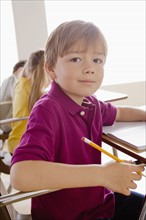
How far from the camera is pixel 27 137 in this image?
0.77m

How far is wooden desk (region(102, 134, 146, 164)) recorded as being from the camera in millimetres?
931

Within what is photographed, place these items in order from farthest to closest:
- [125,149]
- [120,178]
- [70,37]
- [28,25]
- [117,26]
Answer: [117,26]
[28,25]
[125,149]
[70,37]
[120,178]

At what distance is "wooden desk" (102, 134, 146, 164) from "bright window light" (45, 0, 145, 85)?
2.91 m

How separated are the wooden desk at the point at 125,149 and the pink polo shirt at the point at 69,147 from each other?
0.13 ft

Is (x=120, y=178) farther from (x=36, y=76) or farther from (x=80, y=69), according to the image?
(x=36, y=76)

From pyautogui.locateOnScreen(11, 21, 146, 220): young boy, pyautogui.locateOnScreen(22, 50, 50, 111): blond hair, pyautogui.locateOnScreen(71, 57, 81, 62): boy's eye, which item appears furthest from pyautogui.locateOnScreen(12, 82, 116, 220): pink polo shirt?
pyautogui.locateOnScreen(22, 50, 50, 111): blond hair

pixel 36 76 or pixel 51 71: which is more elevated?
pixel 51 71

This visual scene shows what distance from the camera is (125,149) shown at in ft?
3.32

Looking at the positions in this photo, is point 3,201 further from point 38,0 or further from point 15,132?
point 38,0

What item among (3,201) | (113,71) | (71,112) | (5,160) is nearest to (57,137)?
(71,112)

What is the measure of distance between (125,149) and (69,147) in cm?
20

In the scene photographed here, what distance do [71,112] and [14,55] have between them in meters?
2.93

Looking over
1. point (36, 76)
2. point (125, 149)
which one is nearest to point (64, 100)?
point (125, 149)

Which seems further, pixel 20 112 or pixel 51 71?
pixel 20 112
